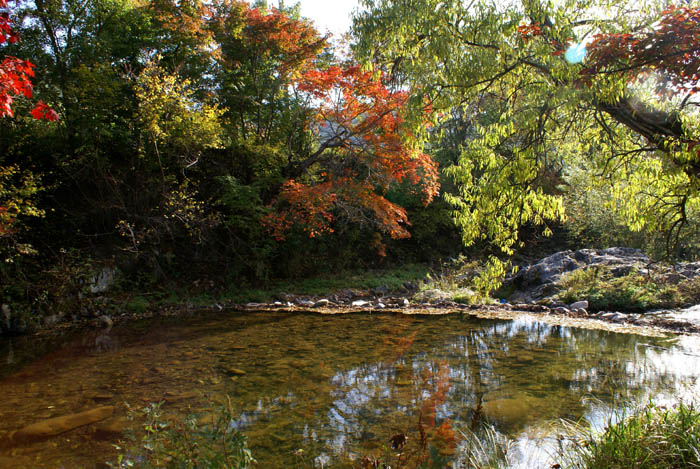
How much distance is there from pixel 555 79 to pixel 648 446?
2.37 m

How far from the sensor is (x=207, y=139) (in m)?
8.84

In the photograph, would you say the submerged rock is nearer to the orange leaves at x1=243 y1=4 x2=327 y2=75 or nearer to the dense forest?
the dense forest

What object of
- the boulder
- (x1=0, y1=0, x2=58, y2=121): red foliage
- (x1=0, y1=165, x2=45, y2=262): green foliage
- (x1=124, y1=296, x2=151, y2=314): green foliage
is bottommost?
(x1=124, y1=296, x2=151, y2=314): green foliage

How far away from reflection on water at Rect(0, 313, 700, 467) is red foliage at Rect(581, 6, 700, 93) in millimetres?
2375

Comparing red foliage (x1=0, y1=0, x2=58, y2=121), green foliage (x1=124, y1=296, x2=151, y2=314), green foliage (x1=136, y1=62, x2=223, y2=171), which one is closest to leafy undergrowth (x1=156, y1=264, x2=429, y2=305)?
green foliage (x1=124, y1=296, x2=151, y2=314)

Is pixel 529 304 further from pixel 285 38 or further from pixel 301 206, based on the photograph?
pixel 285 38

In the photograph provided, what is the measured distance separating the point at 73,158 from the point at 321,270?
6602 millimetres

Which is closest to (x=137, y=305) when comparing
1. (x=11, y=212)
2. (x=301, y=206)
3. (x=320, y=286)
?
(x=11, y=212)

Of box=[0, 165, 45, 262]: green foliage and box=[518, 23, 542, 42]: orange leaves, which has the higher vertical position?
box=[518, 23, 542, 42]: orange leaves

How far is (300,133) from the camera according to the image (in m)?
11.4

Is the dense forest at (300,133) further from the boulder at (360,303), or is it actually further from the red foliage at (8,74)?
the boulder at (360,303)

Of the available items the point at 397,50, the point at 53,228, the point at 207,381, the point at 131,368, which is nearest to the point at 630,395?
the point at 397,50

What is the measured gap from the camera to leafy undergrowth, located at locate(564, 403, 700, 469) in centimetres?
205

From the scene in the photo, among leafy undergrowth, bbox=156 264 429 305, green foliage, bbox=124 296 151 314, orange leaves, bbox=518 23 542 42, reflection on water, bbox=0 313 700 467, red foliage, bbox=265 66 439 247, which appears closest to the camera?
orange leaves, bbox=518 23 542 42
